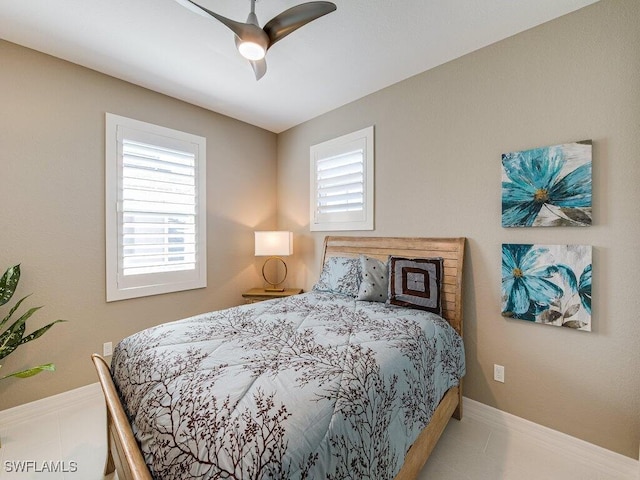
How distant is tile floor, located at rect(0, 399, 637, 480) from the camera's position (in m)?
1.64

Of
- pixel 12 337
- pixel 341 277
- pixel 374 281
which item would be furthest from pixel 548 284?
pixel 12 337

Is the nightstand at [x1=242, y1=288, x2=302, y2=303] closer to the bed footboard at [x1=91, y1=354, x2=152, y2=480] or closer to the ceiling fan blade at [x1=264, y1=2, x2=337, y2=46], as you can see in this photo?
the bed footboard at [x1=91, y1=354, x2=152, y2=480]

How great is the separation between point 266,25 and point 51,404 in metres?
3.18

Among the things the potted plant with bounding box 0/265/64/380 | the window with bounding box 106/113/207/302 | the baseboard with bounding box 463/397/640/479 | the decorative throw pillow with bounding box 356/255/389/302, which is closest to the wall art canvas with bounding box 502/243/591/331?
the baseboard with bounding box 463/397/640/479

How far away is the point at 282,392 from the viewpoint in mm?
1014

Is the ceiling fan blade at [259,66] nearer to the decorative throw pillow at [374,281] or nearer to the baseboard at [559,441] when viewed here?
the decorative throw pillow at [374,281]

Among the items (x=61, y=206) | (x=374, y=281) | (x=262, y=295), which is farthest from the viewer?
(x=262, y=295)

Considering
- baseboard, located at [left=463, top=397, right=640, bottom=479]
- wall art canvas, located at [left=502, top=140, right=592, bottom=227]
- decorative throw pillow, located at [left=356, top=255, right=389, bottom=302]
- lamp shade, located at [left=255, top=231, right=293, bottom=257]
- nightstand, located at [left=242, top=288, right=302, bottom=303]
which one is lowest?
baseboard, located at [left=463, top=397, right=640, bottom=479]

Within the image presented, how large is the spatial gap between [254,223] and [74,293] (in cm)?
191

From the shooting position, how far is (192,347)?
1394mm

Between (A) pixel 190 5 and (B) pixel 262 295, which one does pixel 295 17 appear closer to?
(A) pixel 190 5

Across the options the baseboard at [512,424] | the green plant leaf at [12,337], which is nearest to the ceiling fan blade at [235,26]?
the green plant leaf at [12,337]

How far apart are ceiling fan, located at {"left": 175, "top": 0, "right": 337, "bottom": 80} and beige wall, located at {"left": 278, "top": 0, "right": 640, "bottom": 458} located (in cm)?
135

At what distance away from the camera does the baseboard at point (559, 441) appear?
1.64 metres
